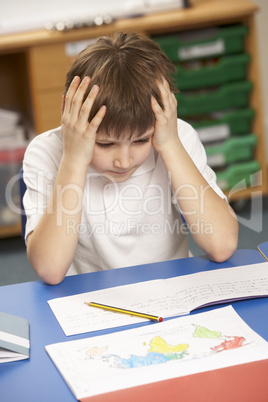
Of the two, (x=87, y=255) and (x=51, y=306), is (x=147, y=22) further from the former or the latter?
(x=51, y=306)

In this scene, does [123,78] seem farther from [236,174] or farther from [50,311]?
[236,174]

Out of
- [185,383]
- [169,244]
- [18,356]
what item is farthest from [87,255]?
[185,383]

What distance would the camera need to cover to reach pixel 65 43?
2.61 meters

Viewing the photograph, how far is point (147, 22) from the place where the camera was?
104 inches

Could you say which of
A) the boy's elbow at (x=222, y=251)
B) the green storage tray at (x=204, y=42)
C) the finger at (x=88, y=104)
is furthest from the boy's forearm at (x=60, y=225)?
the green storage tray at (x=204, y=42)

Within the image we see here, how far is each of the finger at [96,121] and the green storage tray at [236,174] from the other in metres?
1.80

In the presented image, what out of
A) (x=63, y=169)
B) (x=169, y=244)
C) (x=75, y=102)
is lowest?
(x=169, y=244)

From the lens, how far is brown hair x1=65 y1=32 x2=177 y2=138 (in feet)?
3.82

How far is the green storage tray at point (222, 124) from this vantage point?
2.88 metres

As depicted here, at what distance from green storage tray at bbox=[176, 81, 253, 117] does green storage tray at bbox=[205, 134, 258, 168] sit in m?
0.16

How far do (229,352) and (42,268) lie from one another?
0.43 metres

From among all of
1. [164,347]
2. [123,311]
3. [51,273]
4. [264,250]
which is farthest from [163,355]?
[264,250]

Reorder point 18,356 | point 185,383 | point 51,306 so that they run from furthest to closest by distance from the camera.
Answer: point 51,306, point 18,356, point 185,383

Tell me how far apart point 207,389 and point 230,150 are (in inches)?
86.0
